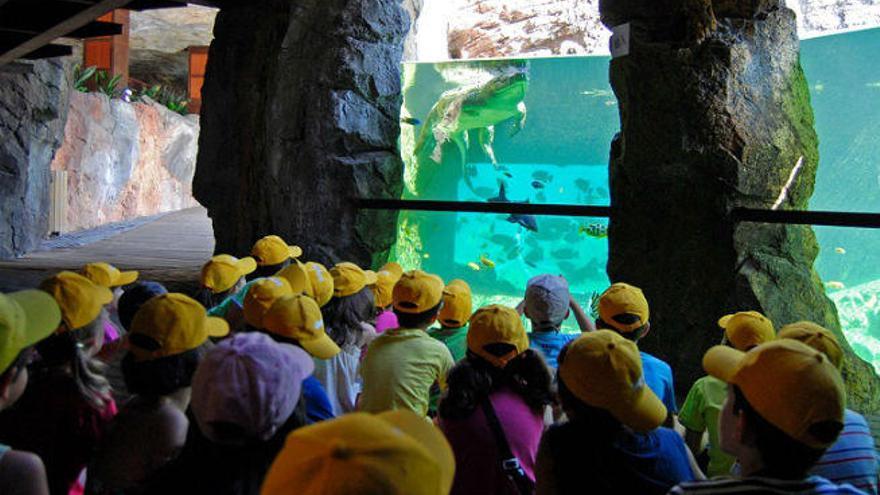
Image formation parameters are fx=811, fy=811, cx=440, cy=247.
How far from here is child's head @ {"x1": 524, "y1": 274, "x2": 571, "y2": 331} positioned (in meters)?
3.77

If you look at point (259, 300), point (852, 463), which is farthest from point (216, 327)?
point (852, 463)

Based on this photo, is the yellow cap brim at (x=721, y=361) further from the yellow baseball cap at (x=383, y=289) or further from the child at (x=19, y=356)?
the yellow baseball cap at (x=383, y=289)

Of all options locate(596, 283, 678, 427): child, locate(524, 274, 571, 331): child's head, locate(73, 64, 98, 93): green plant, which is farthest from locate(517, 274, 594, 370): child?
locate(73, 64, 98, 93): green plant

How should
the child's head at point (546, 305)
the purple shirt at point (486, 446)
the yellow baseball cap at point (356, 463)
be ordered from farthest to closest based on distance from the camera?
the child's head at point (546, 305) < the purple shirt at point (486, 446) < the yellow baseball cap at point (356, 463)

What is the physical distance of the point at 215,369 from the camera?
1.78 m

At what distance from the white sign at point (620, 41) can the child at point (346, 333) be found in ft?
7.70

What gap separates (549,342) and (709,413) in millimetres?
816

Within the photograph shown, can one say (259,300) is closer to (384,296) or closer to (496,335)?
(496,335)

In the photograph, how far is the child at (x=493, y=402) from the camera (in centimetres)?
251

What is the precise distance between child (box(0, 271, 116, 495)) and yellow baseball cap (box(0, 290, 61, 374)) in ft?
1.24

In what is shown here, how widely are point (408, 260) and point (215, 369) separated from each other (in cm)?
2307

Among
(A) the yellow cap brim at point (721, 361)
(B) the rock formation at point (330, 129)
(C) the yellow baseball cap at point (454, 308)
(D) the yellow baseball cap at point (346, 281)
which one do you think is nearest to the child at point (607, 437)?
(A) the yellow cap brim at point (721, 361)

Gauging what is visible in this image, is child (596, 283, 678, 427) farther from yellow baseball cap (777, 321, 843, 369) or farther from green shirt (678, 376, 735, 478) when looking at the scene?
yellow baseball cap (777, 321, 843, 369)

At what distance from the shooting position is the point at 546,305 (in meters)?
3.76
